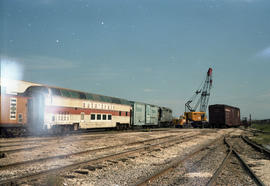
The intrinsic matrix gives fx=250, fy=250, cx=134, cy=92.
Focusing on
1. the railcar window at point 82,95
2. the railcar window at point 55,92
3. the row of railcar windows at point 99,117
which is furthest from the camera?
the row of railcar windows at point 99,117

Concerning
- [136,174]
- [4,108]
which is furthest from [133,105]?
[136,174]

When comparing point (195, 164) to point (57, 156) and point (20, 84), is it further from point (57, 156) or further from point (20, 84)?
point (20, 84)

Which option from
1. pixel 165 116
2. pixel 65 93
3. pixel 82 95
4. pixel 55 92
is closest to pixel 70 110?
pixel 65 93

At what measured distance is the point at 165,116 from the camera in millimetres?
47594

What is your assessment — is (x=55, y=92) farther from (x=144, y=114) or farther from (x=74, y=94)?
(x=144, y=114)

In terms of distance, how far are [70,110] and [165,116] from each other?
28575mm

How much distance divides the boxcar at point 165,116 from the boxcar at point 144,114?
2.09 m

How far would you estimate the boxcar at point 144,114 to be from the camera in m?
34.5

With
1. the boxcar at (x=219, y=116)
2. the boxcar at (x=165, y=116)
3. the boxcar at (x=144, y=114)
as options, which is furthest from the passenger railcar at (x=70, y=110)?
the boxcar at (x=219, y=116)

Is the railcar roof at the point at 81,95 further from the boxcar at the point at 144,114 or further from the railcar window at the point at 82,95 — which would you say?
the boxcar at the point at 144,114

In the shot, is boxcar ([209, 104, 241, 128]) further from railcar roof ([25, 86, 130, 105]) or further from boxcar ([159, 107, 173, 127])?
railcar roof ([25, 86, 130, 105])

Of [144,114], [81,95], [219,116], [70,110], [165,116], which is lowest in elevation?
[165,116]

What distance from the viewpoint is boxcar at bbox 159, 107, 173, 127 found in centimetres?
4500

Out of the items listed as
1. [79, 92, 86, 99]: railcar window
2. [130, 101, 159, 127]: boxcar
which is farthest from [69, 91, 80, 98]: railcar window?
[130, 101, 159, 127]: boxcar
